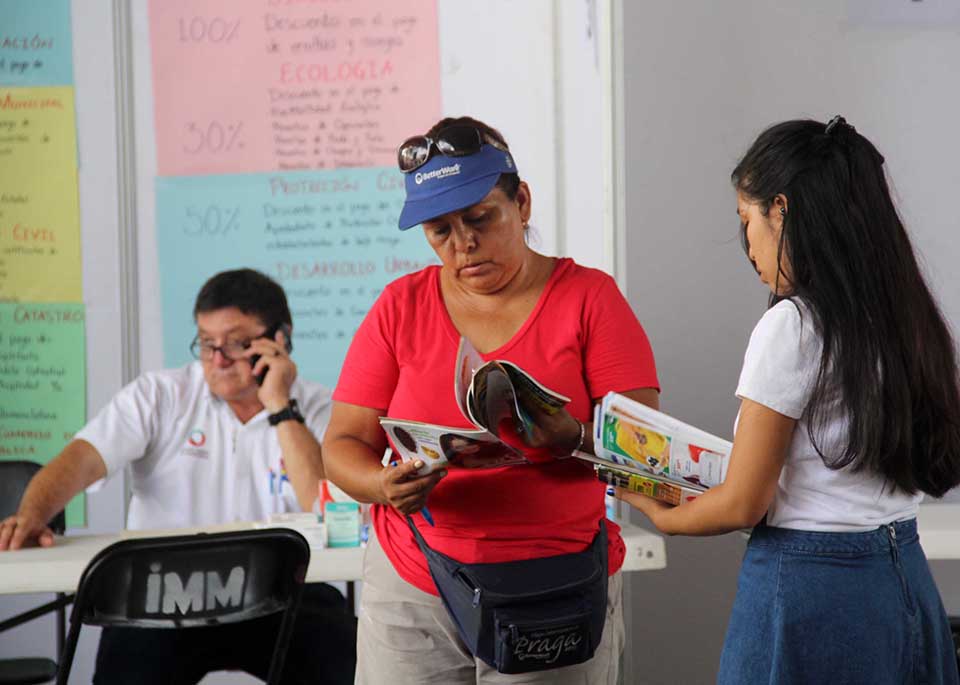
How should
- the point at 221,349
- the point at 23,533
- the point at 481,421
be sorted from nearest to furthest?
the point at 481,421 → the point at 23,533 → the point at 221,349

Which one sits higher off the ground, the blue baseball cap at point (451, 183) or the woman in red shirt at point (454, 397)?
the blue baseball cap at point (451, 183)

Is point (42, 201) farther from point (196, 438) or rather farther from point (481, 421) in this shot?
point (481, 421)

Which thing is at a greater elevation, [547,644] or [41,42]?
[41,42]

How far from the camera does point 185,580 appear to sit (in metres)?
1.94

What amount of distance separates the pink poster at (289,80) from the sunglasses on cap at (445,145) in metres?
1.74

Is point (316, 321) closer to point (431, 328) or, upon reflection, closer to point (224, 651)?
point (224, 651)

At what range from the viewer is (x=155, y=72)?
11.1 feet

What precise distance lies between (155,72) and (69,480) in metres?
1.34

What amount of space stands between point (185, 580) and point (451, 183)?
910mm

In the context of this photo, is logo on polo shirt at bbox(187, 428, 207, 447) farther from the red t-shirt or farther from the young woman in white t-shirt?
the young woman in white t-shirt

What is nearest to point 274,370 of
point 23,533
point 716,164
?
point 23,533

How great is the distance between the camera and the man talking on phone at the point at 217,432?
316cm

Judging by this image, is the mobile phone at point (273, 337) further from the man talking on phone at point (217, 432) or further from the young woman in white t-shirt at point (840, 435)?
the young woman in white t-shirt at point (840, 435)

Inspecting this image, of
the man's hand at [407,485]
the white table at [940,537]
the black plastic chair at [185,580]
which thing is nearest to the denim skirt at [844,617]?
the man's hand at [407,485]
